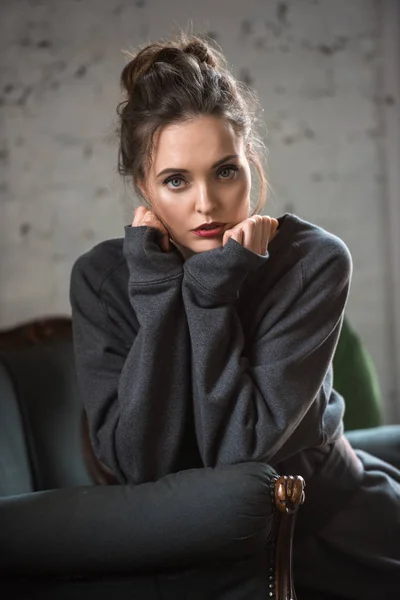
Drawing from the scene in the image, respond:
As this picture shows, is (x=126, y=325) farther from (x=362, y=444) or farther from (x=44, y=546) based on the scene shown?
(x=362, y=444)

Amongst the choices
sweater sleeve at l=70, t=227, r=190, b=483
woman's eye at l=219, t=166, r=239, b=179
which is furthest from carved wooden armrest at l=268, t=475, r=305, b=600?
woman's eye at l=219, t=166, r=239, b=179

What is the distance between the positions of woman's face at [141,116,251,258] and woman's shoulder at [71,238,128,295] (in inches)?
7.9

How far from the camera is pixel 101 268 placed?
185 centimetres

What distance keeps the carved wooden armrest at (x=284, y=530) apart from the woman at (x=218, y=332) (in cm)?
13

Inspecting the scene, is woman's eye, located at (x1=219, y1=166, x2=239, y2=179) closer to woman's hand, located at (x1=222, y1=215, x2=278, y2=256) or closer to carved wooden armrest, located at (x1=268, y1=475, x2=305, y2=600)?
woman's hand, located at (x1=222, y1=215, x2=278, y2=256)

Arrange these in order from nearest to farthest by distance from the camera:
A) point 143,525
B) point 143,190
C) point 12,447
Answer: point 143,525, point 143,190, point 12,447

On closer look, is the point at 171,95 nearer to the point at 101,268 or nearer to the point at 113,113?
the point at 101,268

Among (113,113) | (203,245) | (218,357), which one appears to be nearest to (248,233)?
(203,245)

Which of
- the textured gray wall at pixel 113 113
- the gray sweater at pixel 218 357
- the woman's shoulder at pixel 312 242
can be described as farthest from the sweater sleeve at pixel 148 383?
the textured gray wall at pixel 113 113

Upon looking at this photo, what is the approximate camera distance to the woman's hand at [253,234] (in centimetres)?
158

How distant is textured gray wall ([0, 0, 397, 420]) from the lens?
3258 millimetres

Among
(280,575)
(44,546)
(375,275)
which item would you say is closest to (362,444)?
(280,575)

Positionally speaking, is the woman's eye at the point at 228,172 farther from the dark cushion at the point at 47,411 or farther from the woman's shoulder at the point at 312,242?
the dark cushion at the point at 47,411

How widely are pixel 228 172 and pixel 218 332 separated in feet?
1.02
